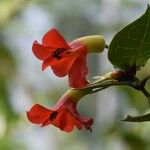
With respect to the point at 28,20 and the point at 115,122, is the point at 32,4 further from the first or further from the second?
the point at 115,122

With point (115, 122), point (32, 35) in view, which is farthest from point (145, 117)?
point (32, 35)

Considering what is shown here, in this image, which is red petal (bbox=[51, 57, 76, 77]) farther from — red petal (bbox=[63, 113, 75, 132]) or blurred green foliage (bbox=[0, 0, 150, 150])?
blurred green foliage (bbox=[0, 0, 150, 150])

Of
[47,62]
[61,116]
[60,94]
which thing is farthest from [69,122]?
[60,94]

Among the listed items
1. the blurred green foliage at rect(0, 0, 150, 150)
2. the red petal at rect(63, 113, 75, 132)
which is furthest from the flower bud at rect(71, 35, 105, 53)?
the blurred green foliage at rect(0, 0, 150, 150)

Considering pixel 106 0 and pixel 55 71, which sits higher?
pixel 55 71

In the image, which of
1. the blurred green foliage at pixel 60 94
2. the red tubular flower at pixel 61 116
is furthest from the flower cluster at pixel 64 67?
the blurred green foliage at pixel 60 94

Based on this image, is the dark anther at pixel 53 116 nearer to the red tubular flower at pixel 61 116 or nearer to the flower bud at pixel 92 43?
the red tubular flower at pixel 61 116

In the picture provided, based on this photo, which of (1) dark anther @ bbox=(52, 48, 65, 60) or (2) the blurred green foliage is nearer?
(1) dark anther @ bbox=(52, 48, 65, 60)

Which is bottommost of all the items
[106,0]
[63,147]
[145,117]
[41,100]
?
[63,147]
